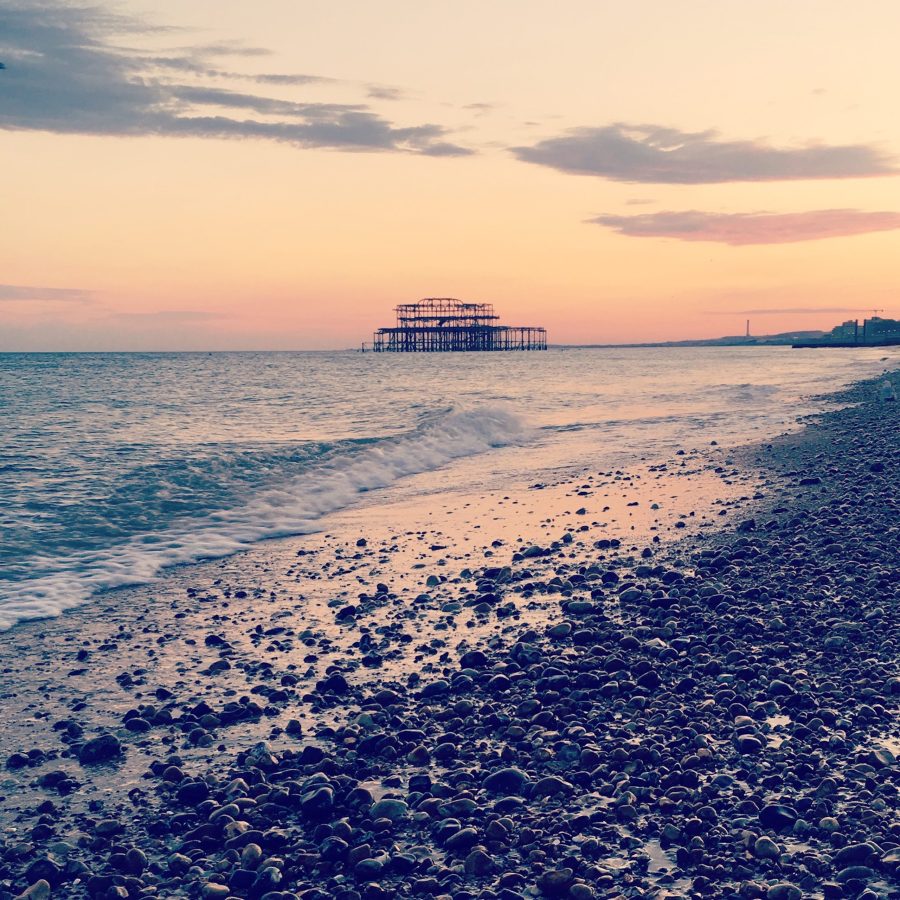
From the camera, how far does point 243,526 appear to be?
13.3m

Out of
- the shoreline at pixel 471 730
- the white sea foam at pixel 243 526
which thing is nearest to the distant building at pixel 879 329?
the white sea foam at pixel 243 526

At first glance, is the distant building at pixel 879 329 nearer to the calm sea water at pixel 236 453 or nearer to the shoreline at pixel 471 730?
the calm sea water at pixel 236 453

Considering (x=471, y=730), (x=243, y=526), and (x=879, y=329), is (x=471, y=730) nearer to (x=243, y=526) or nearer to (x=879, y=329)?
(x=243, y=526)

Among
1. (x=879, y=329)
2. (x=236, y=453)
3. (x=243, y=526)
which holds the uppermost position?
(x=879, y=329)

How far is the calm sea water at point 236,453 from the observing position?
1158cm

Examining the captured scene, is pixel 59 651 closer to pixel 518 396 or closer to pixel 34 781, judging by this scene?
pixel 34 781

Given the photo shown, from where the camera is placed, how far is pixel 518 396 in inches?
1567

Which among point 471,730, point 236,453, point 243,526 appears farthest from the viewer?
point 236,453

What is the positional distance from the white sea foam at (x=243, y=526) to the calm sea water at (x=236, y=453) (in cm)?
4

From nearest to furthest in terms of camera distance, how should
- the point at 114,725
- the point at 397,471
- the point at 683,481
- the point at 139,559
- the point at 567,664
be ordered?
the point at 114,725 < the point at 567,664 < the point at 139,559 < the point at 683,481 < the point at 397,471

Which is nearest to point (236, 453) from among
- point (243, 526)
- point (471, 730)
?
point (243, 526)

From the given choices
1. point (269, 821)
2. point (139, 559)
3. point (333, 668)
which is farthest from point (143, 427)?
point (269, 821)

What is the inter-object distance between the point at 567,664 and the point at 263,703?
7.53 feet

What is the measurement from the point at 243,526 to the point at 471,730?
334 inches
